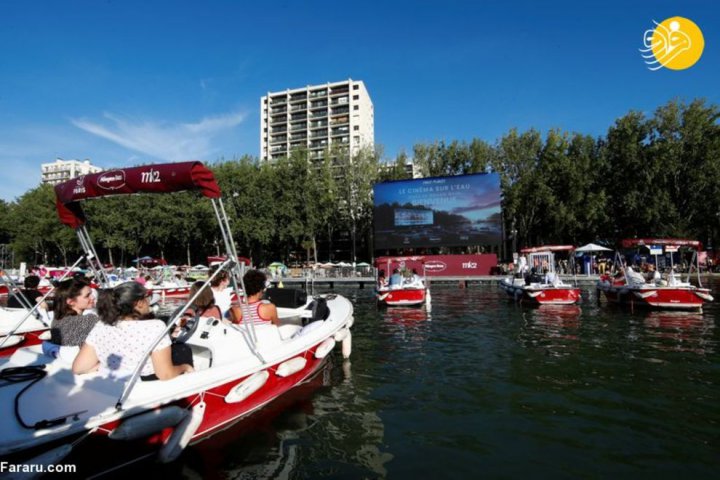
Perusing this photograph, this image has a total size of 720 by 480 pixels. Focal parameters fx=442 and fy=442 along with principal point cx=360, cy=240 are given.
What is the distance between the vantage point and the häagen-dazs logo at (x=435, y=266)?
38469 mm

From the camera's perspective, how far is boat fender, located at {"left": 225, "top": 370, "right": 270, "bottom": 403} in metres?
4.93

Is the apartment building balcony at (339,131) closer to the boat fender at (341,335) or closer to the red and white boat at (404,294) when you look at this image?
the red and white boat at (404,294)

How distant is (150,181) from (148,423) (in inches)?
106

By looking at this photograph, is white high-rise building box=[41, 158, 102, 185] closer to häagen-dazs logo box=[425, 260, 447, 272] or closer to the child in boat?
häagen-dazs logo box=[425, 260, 447, 272]

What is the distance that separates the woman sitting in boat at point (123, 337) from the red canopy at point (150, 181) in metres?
1.44

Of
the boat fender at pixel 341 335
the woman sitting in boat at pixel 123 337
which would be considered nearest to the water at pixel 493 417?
the boat fender at pixel 341 335

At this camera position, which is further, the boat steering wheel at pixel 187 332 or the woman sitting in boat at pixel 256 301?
the woman sitting in boat at pixel 256 301

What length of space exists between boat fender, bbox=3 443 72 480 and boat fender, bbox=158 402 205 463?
0.96 meters

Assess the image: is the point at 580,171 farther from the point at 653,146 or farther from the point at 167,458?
the point at 167,458

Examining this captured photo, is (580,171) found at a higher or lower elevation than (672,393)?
higher

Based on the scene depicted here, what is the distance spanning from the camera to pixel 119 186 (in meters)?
5.48

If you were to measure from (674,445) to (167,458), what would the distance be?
532 cm

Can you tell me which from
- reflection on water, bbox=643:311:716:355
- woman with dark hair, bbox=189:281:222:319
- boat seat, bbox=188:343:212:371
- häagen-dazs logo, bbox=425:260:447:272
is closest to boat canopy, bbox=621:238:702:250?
reflection on water, bbox=643:311:716:355

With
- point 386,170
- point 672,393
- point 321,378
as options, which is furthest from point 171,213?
point 672,393
